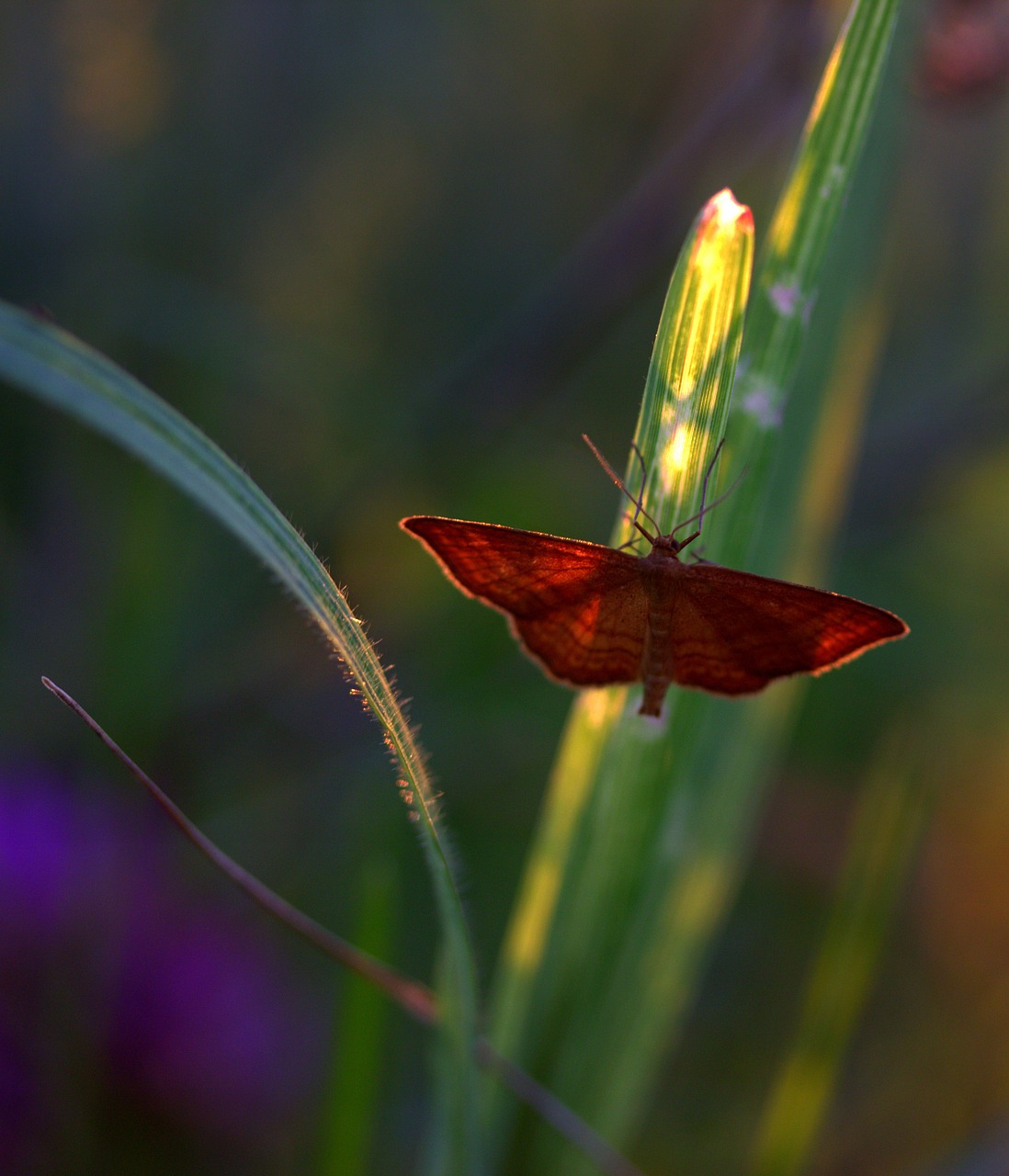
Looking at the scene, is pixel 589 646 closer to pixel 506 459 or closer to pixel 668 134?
pixel 506 459

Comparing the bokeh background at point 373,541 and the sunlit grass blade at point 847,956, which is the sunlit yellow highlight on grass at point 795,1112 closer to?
the sunlit grass blade at point 847,956

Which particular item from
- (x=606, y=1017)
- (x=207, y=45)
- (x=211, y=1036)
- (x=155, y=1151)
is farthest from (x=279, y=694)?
(x=207, y=45)

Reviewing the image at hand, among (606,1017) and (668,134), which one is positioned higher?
(668,134)

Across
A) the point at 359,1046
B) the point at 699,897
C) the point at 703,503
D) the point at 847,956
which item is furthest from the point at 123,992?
the point at 703,503

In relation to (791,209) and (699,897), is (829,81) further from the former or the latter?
(699,897)

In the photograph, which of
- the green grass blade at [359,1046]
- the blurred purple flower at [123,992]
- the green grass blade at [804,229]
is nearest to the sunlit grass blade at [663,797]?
the green grass blade at [804,229]

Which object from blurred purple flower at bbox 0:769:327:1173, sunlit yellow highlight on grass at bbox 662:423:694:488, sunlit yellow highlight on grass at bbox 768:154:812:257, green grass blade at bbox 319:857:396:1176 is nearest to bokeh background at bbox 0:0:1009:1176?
blurred purple flower at bbox 0:769:327:1173

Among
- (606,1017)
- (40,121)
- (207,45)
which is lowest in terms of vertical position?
(606,1017)
